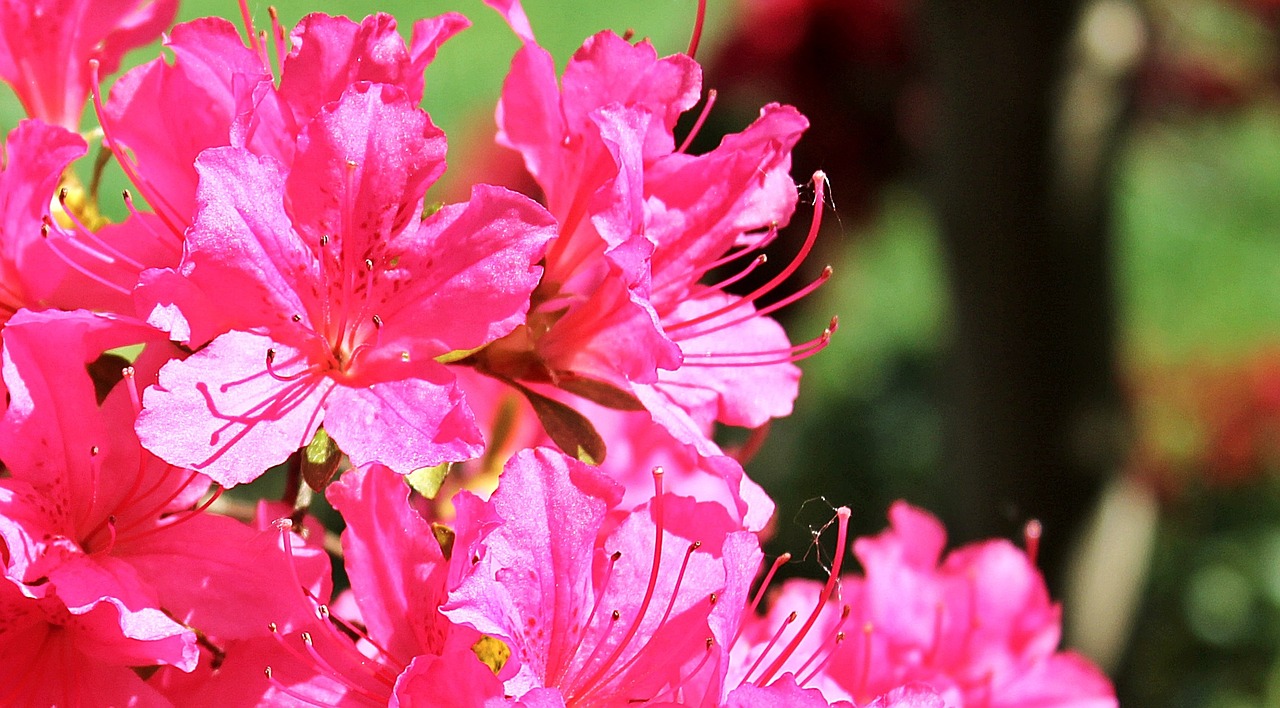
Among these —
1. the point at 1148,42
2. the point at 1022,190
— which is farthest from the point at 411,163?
the point at 1148,42

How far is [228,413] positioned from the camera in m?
0.67

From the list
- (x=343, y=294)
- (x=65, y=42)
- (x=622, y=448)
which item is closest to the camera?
(x=343, y=294)

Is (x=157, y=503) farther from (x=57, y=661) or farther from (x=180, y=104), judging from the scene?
(x=180, y=104)

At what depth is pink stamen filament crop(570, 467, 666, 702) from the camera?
2.31ft

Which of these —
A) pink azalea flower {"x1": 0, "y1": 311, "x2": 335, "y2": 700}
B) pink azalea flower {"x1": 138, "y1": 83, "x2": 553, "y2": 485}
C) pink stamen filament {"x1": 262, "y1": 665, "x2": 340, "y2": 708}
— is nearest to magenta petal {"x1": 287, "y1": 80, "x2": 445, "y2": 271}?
pink azalea flower {"x1": 138, "y1": 83, "x2": 553, "y2": 485}

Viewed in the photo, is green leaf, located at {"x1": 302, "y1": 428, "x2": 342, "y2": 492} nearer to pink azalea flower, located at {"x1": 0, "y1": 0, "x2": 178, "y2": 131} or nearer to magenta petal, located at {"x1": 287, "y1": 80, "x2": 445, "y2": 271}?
magenta petal, located at {"x1": 287, "y1": 80, "x2": 445, "y2": 271}

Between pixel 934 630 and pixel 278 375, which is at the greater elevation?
pixel 278 375

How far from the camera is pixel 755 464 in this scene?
2.71m

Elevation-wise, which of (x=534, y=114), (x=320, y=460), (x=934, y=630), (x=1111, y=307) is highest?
(x=534, y=114)

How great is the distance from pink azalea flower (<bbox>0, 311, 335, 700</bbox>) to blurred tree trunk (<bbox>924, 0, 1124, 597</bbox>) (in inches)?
46.4

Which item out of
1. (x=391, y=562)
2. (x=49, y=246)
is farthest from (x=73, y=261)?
(x=391, y=562)

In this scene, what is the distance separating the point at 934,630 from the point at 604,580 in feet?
0.96

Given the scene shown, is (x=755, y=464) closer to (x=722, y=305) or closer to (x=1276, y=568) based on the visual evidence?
(x=1276, y=568)

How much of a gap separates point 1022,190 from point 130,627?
1335mm
